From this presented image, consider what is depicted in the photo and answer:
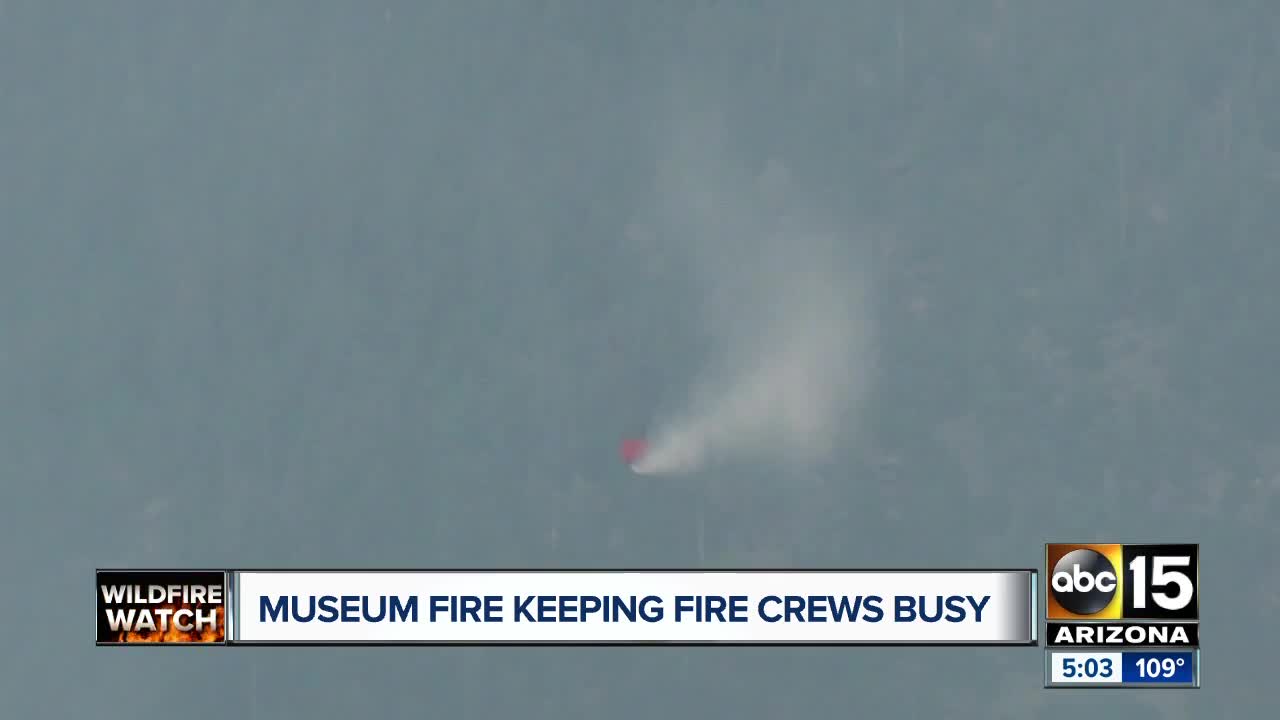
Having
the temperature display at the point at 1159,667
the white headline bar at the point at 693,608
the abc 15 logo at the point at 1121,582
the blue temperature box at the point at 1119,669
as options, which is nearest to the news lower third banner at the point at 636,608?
the white headline bar at the point at 693,608

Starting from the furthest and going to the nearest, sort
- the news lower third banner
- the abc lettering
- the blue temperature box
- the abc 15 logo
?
the news lower third banner
the blue temperature box
the abc lettering
the abc 15 logo

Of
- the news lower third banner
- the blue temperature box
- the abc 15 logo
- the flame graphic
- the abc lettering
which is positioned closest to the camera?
the abc 15 logo

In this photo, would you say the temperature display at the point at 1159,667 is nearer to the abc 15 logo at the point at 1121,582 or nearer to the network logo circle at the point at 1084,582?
the abc 15 logo at the point at 1121,582

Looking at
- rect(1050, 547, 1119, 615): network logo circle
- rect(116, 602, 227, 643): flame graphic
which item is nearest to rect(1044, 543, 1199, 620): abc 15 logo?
rect(1050, 547, 1119, 615): network logo circle

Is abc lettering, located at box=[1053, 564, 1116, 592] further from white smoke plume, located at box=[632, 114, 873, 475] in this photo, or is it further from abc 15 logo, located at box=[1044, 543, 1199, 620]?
white smoke plume, located at box=[632, 114, 873, 475]

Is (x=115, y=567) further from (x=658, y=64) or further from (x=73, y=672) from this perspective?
(x=658, y=64)

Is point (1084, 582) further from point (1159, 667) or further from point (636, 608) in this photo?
point (636, 608)
